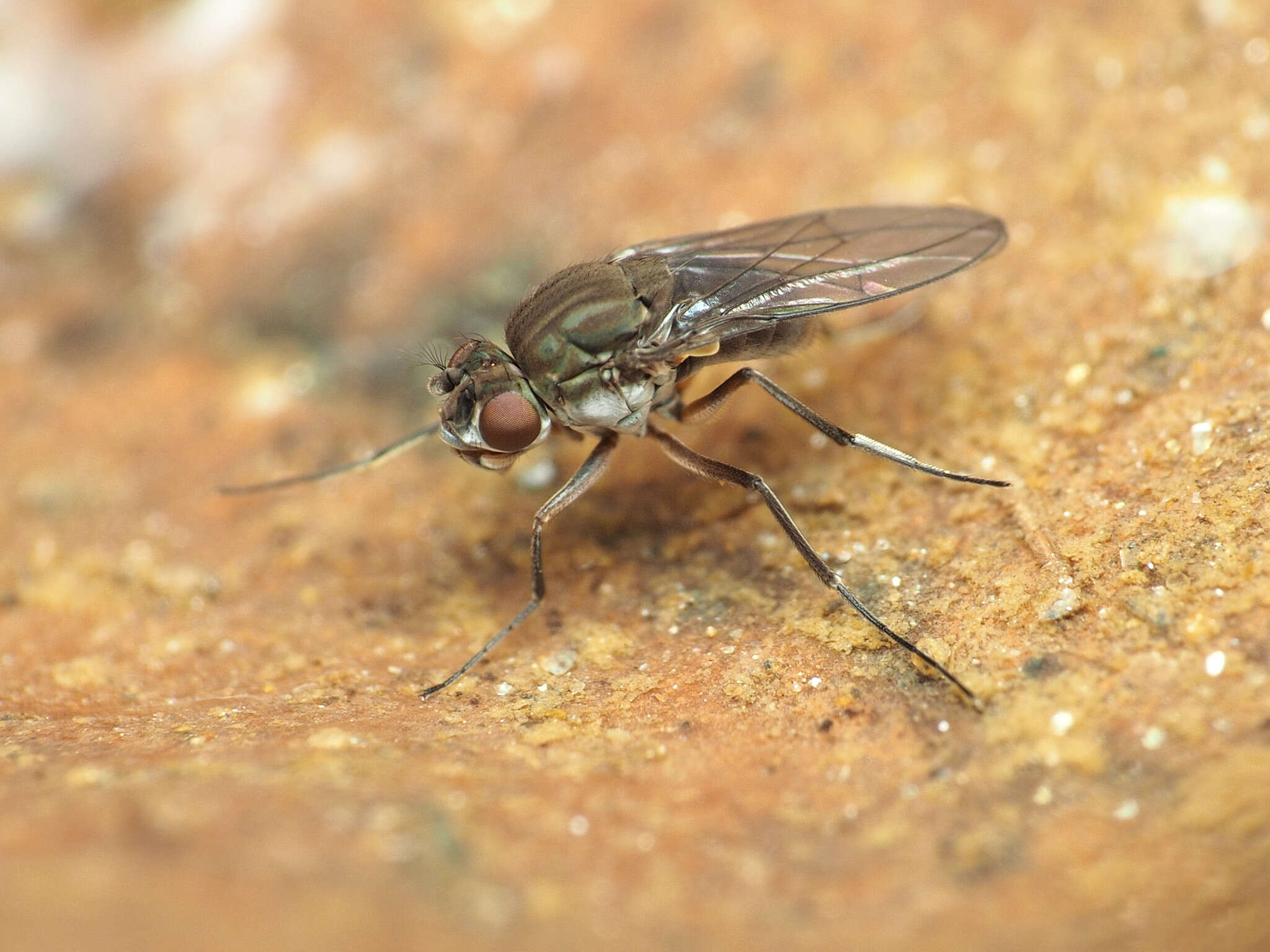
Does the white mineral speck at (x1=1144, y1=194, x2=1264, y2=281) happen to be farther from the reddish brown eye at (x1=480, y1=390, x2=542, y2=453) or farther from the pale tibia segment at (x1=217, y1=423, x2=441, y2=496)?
the pale tibia segment at (x1=217, y1=423, x2=441, y2=496)

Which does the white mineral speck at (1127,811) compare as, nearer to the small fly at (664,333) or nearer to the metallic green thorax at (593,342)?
the small fly at (664,333)

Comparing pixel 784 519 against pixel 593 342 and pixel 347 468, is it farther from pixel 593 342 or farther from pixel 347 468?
pixel 347 468

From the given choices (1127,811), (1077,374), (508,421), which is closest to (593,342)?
(508,421)

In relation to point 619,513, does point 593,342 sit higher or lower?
higher

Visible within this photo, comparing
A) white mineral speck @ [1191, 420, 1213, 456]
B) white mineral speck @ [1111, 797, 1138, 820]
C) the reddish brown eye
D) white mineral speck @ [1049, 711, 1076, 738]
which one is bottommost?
white mineral speck @ [1111, 797, 1138, 820]

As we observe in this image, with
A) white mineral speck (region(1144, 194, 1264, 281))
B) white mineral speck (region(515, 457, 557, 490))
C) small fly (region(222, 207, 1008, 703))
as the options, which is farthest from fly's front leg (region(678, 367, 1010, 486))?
white mineral speck (region(1144, 194, 1264, 281))
